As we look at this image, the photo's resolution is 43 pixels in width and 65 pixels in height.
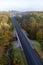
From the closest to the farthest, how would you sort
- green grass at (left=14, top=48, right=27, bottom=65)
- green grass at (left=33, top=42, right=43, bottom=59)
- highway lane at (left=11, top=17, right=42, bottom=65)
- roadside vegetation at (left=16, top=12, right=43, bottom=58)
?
green grass at (left=14, top=48, right=27, bottom=65) < highway lane at (left=11, top=17, right=42, bottom=65) < green grass at (left=33, top=42, right=43, bottom=59) < roadside vegetation at (left=16, top=12, right=43, bottom=58)

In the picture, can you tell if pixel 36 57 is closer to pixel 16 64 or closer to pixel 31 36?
pixel 16 64

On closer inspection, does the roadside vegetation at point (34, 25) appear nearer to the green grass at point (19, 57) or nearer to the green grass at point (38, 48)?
the green grass at point (38, 48)

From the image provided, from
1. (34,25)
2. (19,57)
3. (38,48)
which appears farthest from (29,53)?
(34,25)

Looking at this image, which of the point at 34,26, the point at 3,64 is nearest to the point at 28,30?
the point at 34,26

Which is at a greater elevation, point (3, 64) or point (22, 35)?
point (3, 64)

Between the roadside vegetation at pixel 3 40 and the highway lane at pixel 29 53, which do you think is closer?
the roadside vegetation at pixel 3 40

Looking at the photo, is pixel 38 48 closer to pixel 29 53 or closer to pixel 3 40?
pixel 29 53

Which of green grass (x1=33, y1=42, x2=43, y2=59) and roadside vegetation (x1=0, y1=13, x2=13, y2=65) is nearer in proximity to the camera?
roadside vegetation (x1=0, y1=13, x2=13, y2=65)

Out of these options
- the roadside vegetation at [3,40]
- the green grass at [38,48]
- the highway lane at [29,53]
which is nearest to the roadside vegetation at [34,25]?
the green grass at [38,48]

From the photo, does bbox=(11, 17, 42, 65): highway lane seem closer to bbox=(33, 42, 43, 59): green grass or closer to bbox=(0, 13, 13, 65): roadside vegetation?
bbox=(33, 42, 43, 59): green grass

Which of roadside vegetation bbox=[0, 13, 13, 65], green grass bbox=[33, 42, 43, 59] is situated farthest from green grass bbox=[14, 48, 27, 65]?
green grass bbox=[33, 42, 43, 59]

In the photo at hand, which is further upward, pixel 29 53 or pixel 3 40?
pixel 3 40
